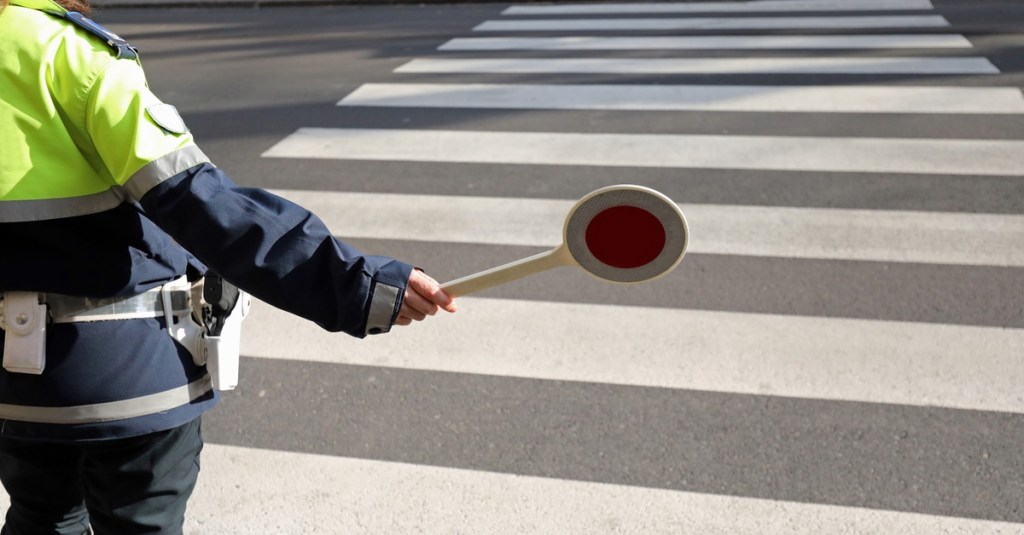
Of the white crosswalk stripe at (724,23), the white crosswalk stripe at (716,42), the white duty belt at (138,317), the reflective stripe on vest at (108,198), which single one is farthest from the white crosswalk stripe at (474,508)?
the white crosswalk stripe at (724,23)

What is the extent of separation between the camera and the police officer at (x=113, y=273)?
173cm

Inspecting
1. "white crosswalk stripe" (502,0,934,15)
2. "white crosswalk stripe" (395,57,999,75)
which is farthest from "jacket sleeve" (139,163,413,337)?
"white crosswalk stripe" (502,0,934,15)

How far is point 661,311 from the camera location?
4.39 metres

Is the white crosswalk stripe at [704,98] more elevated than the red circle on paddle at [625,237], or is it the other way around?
the red circle on paddle at [625,237]

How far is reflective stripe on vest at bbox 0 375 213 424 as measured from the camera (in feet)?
6.30

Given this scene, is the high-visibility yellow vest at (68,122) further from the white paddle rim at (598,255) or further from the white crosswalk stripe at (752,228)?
the white crosswalk stripe at (752,228)

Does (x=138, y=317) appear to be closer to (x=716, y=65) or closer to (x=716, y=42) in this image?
(x=716, y=65)

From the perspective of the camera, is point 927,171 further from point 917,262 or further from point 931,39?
point 931,39

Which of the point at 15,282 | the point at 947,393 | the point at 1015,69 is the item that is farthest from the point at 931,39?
the point at 15,282

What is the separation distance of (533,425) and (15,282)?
6.58 feet

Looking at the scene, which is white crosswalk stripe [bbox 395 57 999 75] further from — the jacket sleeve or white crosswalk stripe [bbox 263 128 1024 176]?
the jacket sleeve

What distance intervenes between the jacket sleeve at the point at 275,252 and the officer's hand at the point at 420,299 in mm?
25

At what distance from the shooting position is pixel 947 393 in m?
3.66

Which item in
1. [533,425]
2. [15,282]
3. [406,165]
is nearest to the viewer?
[15,282]
